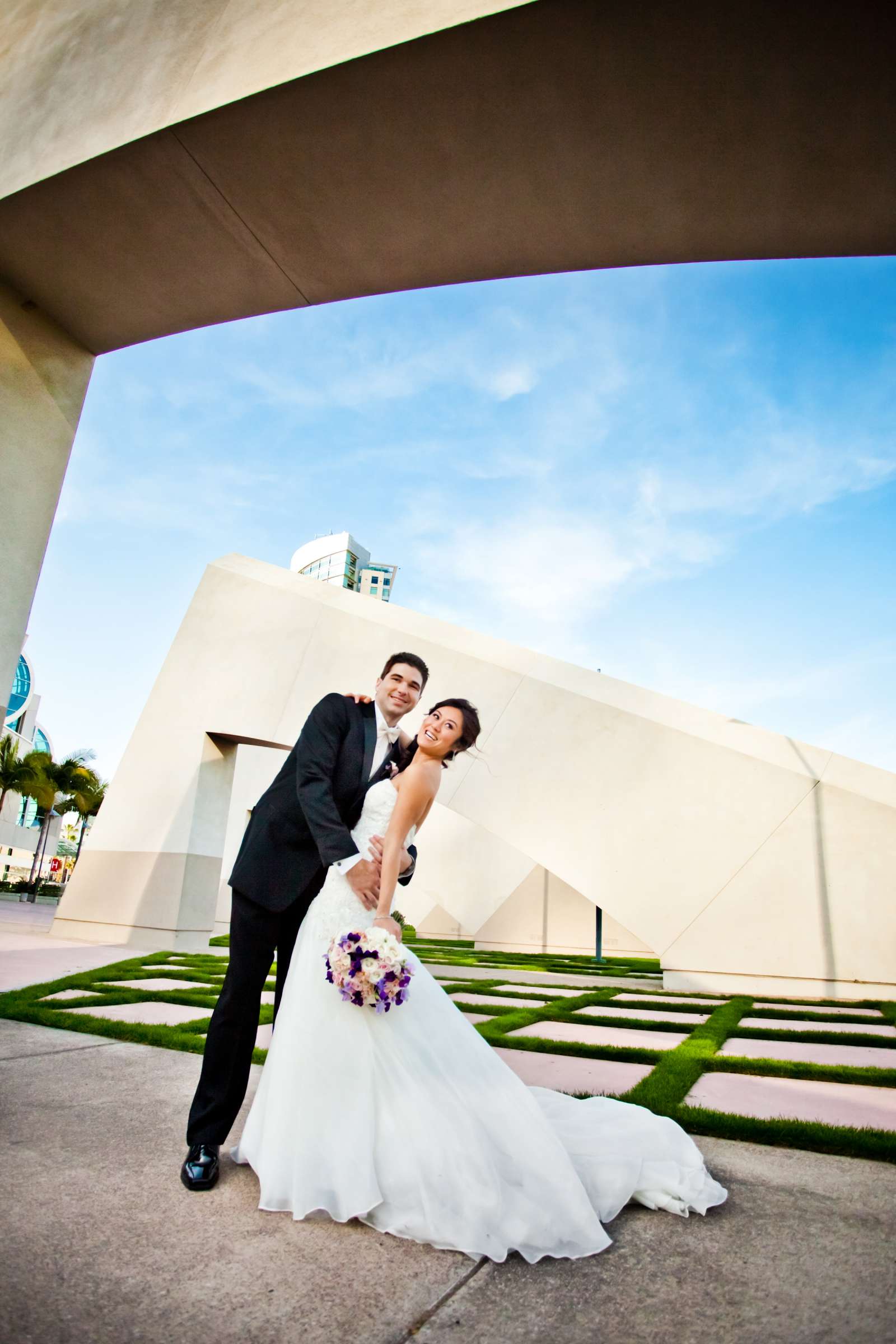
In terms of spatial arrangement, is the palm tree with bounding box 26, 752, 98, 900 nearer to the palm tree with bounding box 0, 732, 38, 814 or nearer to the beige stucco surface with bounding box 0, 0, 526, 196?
the palm tree with bounding box 0, 732, 38, 814

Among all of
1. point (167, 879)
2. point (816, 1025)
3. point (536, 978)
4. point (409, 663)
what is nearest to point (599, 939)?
point (536, 978)

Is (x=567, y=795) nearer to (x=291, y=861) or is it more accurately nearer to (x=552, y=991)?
(x=552, y=991)

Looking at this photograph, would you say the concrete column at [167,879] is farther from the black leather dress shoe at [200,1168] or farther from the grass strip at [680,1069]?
the black leather dress shoe at [200,1168]

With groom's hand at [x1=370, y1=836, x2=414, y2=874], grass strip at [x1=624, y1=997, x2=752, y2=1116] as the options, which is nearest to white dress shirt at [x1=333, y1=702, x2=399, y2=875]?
groom's hand at [x1=370, y1=836, x2=414, y2=874]

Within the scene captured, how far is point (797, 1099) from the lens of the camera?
3553 mm

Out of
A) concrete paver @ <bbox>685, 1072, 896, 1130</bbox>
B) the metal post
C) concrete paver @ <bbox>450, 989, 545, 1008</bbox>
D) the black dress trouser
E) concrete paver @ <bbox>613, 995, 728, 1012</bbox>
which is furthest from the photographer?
the metal post

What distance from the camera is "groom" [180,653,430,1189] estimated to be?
2.44m

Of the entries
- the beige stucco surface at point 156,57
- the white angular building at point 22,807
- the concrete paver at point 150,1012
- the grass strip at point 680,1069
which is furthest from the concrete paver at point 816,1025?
the white angular building at point 22,807

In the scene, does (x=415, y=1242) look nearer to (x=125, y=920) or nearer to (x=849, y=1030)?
(x=849, y=1030)

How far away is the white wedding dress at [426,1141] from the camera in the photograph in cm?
195

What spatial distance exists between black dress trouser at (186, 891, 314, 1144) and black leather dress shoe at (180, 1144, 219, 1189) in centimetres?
2

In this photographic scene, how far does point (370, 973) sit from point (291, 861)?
0.63 metres

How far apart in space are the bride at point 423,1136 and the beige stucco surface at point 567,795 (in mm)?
6661

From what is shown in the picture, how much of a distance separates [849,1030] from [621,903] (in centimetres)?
352
